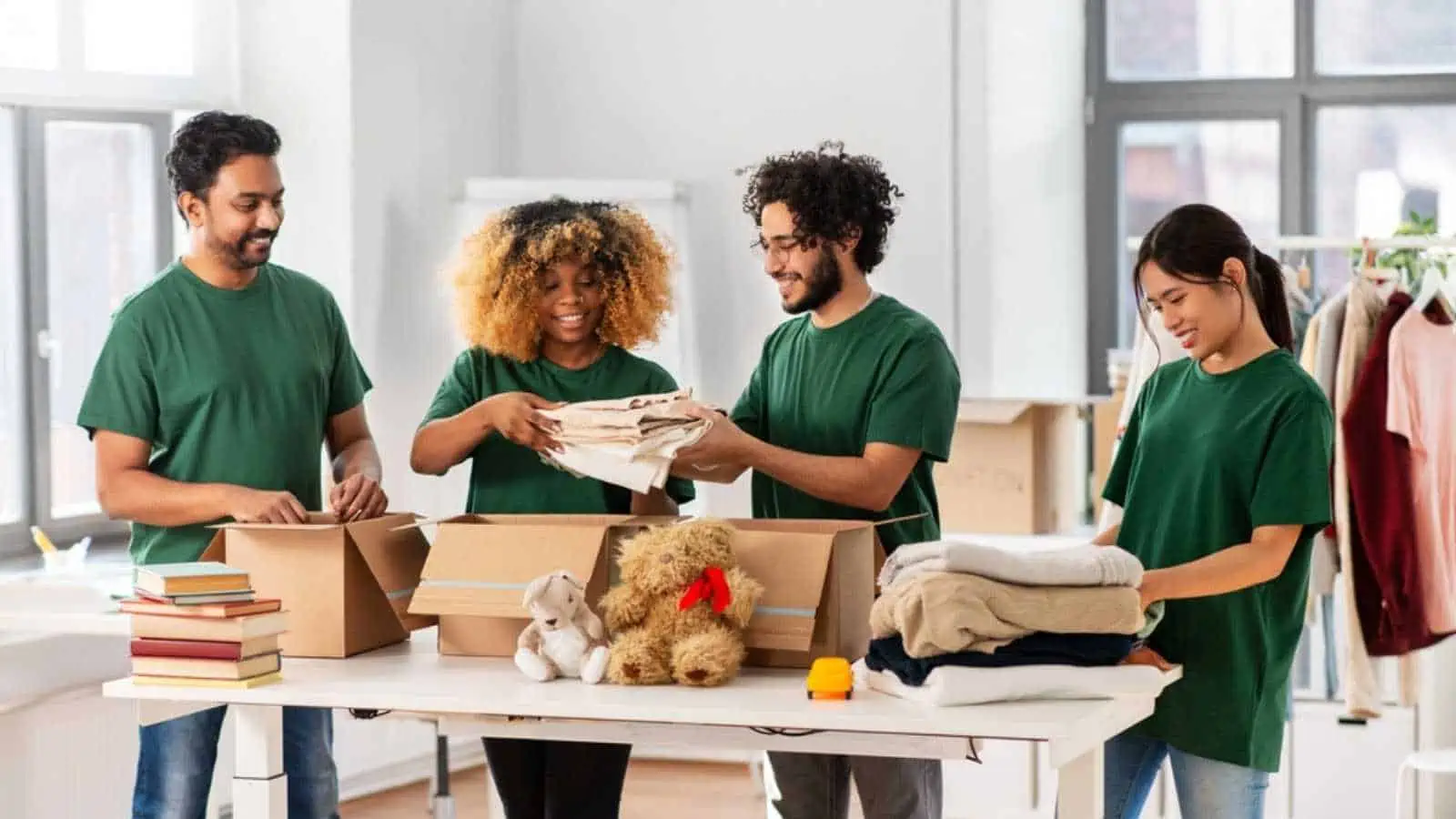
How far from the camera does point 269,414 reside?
9.66 ft

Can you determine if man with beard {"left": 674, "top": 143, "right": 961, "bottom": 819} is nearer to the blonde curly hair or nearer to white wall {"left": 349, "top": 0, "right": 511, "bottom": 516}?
the blonde curly hair

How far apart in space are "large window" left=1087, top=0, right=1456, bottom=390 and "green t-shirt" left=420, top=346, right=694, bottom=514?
98.2 inches

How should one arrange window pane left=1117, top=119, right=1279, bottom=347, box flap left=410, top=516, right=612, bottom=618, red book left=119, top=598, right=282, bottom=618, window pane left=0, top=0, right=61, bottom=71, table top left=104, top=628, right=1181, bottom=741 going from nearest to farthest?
table top left=104, top=628, right=1181, bottom=741
red book left=119, top=598, right=282, bottom=618
box flap left=410, top=516, right=612, bottom=618
window pane left=0, top=0, right=61, bottom=71
window pane left=1117, top=119, right=1279, bottom=347

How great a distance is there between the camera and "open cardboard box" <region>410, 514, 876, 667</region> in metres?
2.54

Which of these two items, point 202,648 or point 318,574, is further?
point 318,574

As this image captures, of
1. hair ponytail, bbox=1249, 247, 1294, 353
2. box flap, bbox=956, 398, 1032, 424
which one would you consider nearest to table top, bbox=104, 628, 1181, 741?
hair ponytail, bbox=1249, 247, 1294, 353

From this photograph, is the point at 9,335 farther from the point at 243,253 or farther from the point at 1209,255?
the point at 1209,255

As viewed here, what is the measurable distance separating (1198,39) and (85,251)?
119 inches

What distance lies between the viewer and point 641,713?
2.35m

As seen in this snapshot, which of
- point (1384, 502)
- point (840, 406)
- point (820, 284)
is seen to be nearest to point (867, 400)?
point (840, 406)

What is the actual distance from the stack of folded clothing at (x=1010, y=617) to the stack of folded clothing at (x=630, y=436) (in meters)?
0.47

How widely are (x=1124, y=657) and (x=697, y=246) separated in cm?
305

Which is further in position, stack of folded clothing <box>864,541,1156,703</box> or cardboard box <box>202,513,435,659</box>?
cardboard box <box>202,513,435,659</box>

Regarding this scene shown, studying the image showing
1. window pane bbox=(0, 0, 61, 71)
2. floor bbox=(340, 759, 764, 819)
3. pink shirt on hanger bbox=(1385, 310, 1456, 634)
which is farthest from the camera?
floor bbox=(340, 759, 764, 819)
